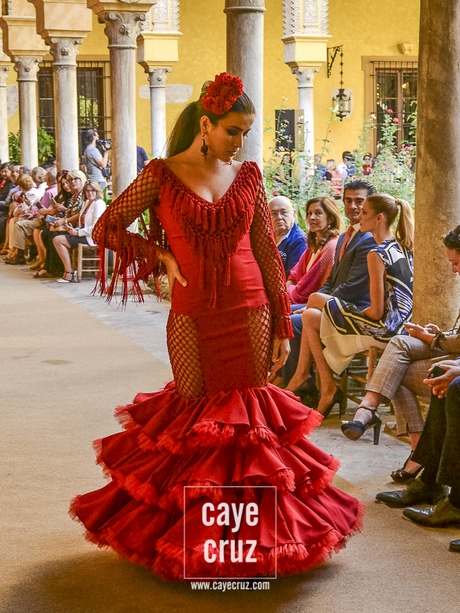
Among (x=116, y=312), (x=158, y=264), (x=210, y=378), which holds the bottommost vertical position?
(x=116, y=312)

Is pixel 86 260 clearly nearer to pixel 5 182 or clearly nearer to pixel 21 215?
pixel 21 215

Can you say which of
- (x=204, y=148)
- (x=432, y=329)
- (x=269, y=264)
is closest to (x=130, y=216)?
(x=204, y=148)

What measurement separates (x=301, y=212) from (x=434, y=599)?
18.9ft

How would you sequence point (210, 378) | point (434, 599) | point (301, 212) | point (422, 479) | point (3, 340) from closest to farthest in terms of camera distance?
point (434, 599), point (210, 378), point (422, 479), point (3, 340), point (301, 212)

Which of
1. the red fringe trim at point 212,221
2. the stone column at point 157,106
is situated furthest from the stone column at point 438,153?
the stone column at point 157,106

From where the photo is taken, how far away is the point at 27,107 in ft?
55.3

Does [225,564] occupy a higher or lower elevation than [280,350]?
lower

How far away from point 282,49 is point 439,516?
1986 centimetres

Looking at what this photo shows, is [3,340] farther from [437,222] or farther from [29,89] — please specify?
[29,89]

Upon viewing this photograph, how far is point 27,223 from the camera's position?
1285 cm

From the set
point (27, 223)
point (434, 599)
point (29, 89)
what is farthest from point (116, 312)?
point (29, 89)

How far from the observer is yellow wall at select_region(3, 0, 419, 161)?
2191cm

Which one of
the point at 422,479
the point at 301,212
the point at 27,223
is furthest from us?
the point at 27,223

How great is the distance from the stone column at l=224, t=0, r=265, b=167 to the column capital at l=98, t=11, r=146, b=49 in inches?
160
